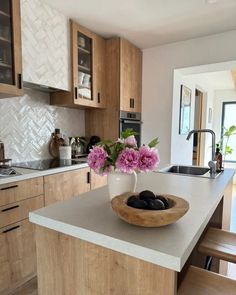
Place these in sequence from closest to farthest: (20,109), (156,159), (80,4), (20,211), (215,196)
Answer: (156,159) < (215,196) < (20,211) < (80,4) < (20,109)

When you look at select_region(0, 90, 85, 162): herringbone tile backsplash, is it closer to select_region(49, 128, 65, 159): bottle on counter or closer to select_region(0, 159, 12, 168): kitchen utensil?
select_region(49, 128, 65, 159): bottle on counter

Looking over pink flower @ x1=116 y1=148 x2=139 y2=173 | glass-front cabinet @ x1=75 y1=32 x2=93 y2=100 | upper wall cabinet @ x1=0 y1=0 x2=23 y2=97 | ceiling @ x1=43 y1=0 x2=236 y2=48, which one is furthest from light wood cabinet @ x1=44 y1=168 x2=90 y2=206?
ceiling @ x1=43 y1=0 x2=236 y2=48

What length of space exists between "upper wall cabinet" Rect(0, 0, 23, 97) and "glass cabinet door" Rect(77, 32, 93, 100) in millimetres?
819

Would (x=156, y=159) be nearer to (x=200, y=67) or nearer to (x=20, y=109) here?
(x=20, y=109)

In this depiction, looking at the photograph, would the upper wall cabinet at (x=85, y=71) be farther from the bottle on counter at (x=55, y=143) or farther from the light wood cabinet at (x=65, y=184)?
the light wood cabinet at (x=65, y=184)

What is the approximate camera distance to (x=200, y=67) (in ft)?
9.86

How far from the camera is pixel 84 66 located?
8.91 feet

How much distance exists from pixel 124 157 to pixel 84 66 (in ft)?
6.85

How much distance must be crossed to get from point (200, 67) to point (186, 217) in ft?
8.65

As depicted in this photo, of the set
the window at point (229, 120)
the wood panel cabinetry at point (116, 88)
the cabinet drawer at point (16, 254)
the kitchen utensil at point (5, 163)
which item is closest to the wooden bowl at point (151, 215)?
the cabinet drawer at point (16, 254)

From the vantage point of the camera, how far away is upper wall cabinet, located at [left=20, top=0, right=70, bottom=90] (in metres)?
2.00

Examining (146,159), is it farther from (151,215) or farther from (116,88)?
(116,88)

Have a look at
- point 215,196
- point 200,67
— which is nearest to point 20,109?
point 215,196

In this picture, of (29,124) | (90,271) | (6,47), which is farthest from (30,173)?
(90,271)
